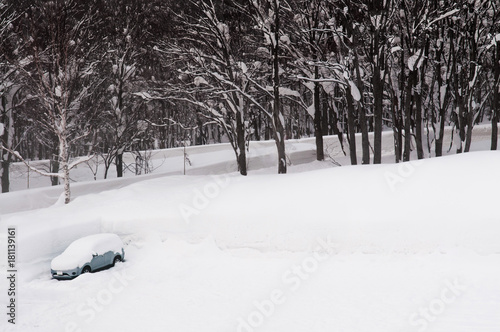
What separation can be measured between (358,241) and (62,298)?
6755 millimetres

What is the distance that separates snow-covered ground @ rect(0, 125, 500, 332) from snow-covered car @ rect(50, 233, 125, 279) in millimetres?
266

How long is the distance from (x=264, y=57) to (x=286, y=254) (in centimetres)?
1201

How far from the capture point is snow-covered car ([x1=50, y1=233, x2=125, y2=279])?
9.81 metres

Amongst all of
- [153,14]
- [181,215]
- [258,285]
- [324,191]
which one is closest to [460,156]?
[324,191]

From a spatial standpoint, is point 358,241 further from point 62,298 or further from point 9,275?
point 9,275

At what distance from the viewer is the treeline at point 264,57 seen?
51.1 ft

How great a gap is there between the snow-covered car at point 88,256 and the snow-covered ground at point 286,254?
27 centimetres

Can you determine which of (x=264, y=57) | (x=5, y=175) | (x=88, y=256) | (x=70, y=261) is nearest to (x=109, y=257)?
(x=88, y=256)

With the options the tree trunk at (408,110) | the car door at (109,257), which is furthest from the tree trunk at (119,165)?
the tree trunk at (408,110)

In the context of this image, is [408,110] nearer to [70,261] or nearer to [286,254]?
[286,254]

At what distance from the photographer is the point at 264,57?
19781 mm

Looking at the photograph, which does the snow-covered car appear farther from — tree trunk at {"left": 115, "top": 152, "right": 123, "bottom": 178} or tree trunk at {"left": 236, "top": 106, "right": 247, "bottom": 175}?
tree trunk at {"left": 115, "top": 152, "right": 123, "bottom": 178}

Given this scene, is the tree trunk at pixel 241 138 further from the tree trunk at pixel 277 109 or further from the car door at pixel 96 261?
the car door at pixel 96 261

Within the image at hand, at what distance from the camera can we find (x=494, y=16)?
17.3m
